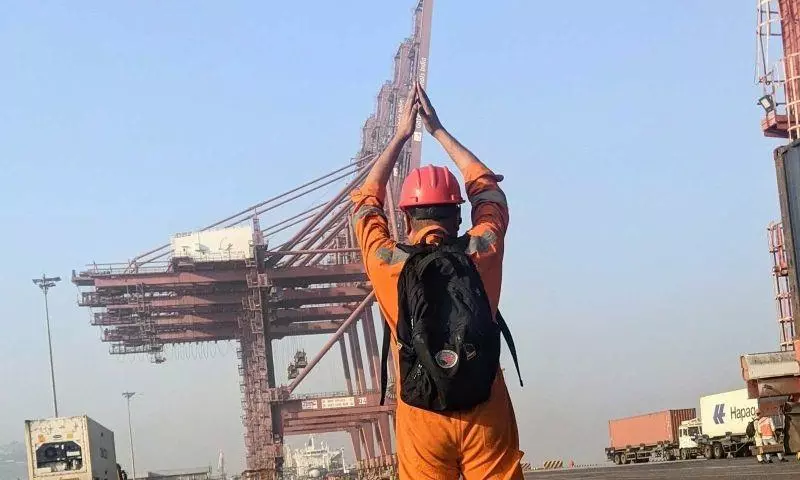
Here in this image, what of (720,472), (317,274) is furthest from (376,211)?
(317,274)

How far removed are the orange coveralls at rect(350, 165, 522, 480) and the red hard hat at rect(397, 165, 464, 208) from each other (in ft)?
0.34

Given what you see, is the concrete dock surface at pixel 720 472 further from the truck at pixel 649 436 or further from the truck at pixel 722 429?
the truck at pixel 649 436

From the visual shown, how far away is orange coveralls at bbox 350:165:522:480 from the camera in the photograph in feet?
10.1

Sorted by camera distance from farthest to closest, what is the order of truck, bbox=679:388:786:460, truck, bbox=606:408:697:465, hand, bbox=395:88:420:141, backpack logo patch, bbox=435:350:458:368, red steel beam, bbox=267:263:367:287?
1. red steel beam, bbox=267:263:367:287
2. truck, bbox=606:408:697:465
3. truck, bbox=679:388:786:460
4. hand, bbox=395:88:420:141
5. backpack logo patch, bbox=435:350:458:368

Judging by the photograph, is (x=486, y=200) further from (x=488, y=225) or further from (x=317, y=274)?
(x=317, y=274)

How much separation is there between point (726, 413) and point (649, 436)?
36.9 ft

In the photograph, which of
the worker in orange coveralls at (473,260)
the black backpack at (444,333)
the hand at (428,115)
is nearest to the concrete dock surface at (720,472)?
the hand at (428,115)

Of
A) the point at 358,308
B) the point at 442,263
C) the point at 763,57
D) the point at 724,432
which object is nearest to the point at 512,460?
the point at 442,263

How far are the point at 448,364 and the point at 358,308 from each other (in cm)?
5862

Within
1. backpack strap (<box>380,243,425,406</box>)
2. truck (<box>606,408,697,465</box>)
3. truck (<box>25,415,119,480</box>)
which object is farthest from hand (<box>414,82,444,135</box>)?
truck (<box>606,408,697,465</box>)

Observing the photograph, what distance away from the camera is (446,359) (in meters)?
2.95

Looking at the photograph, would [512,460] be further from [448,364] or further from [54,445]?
[54,445]

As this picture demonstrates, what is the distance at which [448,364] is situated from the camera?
2.95 metres

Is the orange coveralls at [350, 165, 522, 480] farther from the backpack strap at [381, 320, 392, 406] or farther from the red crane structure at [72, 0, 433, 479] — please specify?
the red crane structure at [72, 0, 433, 479]
